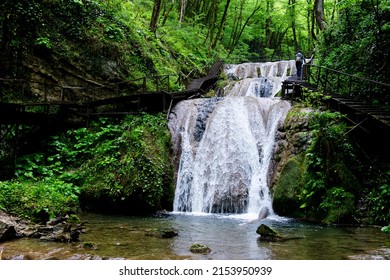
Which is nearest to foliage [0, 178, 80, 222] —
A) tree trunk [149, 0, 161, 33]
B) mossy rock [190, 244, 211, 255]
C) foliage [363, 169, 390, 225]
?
mossy rock [190, 244, 211, 255]

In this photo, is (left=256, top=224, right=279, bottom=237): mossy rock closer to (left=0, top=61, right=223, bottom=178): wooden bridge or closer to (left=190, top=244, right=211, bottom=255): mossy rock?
(left=190, top=244, right=211, bottom=255): mossy rock

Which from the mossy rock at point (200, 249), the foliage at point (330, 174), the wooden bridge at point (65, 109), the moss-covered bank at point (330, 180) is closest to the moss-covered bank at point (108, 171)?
the wooden bridge at point (65, 109)

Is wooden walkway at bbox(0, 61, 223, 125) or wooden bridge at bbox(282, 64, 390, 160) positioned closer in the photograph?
wooden bridge at bbox(282, 64, 390, 160)

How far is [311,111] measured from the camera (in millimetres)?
12453

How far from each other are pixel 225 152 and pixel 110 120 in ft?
16.4

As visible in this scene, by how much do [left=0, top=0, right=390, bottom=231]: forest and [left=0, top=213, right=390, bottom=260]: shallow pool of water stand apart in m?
1.52

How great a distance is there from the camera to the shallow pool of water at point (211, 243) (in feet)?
19.5

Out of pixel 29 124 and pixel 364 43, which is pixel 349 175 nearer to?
pixel 364 43

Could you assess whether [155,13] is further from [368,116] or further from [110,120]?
[368,116]

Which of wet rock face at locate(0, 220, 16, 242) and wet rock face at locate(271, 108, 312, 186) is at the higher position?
wet rock face at locate(271, 108, 312, 186)

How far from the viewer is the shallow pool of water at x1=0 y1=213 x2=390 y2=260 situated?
234 inches

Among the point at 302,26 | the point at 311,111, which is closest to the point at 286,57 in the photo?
the point at 302,26

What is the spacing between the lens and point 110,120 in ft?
50.1

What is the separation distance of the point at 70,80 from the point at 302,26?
27.0m
